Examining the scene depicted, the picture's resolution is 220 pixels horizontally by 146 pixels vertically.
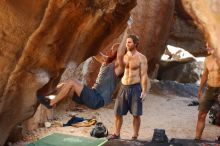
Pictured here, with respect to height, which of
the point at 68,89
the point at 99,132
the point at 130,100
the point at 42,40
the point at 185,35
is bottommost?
the point at 99,132

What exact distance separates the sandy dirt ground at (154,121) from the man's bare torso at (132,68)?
1292mm

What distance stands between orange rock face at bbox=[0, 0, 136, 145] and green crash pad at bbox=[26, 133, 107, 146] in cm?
87

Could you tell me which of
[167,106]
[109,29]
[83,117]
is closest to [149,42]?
[167,106]

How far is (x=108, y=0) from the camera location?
5.96 metres

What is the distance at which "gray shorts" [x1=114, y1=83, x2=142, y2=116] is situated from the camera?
7723 mm

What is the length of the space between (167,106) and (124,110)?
5.07 meters

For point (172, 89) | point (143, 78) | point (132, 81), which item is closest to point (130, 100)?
point (132, 81)

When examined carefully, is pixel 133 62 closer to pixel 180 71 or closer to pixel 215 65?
pixel 215 65

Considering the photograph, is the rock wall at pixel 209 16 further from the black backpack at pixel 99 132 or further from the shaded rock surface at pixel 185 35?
the shaded rock surface at pixel 185 35

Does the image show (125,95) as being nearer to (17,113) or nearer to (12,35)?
(17,113)

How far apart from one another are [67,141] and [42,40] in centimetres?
237

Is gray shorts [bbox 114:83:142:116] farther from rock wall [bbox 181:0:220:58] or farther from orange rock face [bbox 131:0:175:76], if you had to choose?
orange rock face [bbox 131:0:175:76]

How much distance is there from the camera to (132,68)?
7.79 meters

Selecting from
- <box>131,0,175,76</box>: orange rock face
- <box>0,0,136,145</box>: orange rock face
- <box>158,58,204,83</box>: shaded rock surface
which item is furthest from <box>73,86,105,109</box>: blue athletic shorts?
<box>158,58,204,83</box>: shaded rock surface
